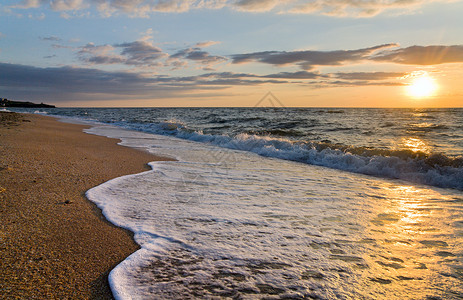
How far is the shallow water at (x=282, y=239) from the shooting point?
243 centimetres

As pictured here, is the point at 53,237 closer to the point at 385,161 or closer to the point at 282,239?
the point at 282,239

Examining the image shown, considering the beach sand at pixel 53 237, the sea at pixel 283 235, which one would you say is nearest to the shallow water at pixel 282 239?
the sea at pixel 283 235

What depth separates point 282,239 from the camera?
3336mm

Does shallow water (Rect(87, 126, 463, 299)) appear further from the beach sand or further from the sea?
the beach sand

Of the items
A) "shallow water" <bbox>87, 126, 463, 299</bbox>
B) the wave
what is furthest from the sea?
the wave

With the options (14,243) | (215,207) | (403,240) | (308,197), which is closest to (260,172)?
(308,197)

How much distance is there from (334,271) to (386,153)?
26.3ft

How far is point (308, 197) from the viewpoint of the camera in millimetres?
5102

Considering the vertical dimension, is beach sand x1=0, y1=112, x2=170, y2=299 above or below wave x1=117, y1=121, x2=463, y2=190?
below

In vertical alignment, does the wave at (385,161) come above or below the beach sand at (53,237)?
above

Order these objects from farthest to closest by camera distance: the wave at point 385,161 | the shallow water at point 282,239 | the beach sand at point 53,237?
the wave at point 385,161, the shallow water at point 282,239, the beach sand at point 53,237

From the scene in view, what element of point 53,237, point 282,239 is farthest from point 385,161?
point 53,237

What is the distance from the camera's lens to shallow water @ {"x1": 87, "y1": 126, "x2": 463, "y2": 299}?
7.98 feet

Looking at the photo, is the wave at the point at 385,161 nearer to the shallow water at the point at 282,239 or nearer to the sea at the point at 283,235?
the sea at the point at 283,235
